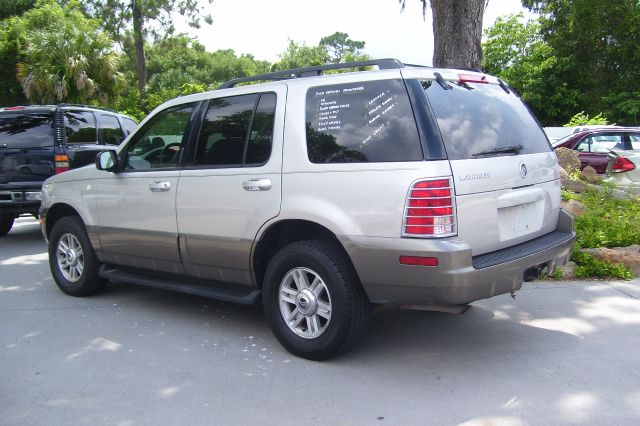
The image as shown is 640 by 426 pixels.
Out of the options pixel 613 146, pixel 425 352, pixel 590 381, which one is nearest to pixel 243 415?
pixel 425 352

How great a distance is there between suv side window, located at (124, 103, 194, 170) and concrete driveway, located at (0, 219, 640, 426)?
56.5 inches

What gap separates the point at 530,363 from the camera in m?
4.14

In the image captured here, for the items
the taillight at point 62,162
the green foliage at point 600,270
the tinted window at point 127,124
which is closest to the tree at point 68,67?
the tinted window at point 127,124

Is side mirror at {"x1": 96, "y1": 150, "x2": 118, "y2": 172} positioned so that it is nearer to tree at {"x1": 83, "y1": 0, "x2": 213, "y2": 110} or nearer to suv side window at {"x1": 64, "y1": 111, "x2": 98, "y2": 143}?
suv side window at {"x1": 64, "y1": 111, "x2": 98, "y2": 143}

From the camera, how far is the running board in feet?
15.2

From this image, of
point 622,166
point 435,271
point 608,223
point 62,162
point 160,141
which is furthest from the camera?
point 622,166

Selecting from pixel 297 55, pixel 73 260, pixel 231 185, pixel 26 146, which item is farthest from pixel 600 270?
pixel 297 55

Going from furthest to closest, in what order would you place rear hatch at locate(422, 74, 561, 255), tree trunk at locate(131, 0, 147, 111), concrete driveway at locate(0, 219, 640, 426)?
tree trunk at locate(131, 0, 147, 111) → rear hatch at locate(422, 74, 561, 255) → concrete driveway at locate(0, 219, 640, 426)

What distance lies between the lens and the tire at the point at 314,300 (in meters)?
4.02

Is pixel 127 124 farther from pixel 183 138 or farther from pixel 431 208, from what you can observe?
pixel 431 208

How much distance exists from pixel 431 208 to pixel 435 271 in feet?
1.29

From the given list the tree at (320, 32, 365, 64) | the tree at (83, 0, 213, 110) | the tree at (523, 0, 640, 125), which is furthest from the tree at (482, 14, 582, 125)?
the tree at (320, 32, 365, 64)

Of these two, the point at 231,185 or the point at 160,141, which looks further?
the point at 160,141

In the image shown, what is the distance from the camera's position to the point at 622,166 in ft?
32.8
